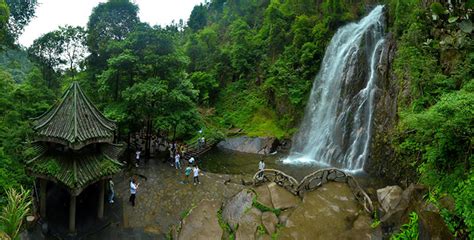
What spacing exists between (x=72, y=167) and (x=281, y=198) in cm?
882

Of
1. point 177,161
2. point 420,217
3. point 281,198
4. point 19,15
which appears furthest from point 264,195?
point 19,15

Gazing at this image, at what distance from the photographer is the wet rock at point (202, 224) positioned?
988cm

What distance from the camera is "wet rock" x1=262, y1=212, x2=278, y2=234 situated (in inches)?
355

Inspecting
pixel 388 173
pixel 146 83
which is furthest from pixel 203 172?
pixel 388 173

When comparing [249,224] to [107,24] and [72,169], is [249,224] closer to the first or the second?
[72,169]

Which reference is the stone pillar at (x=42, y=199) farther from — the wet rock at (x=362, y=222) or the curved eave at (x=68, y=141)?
the wet rock at (x=362, y=222)

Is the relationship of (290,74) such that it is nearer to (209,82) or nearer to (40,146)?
(209,82)

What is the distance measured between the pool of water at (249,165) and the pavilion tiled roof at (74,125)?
854 cm

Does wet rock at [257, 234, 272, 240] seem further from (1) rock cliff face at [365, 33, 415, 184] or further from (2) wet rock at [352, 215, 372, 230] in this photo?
(1) rock cliff face at [365, 33, 415, 184]

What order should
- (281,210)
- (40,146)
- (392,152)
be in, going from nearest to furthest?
1. (281,210)
2. (40,146)
3. (392,152)

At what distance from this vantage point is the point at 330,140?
23.1 meters

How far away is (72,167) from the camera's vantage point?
1332cm

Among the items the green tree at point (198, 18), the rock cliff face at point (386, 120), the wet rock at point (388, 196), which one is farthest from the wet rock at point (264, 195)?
the green tree at point (198, 18)

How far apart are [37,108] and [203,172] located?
12.9 m
